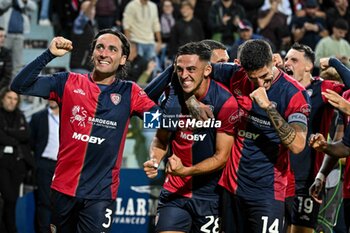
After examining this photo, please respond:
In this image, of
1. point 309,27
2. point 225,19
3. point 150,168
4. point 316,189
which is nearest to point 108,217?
point 150,168

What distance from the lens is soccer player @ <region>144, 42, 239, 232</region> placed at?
8016 mm

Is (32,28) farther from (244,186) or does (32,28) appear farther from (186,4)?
(244,186)

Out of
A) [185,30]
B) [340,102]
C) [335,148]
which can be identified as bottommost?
[335,148]

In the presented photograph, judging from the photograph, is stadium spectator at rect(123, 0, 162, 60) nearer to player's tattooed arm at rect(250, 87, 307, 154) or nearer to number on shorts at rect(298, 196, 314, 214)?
number on shorts at rect(298, 196, 314, 214)

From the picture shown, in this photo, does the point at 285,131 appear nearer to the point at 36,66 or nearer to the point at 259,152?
the point at 259,152

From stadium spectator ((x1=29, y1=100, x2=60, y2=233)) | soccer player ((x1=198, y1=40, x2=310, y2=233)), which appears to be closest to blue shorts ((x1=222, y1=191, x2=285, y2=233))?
soccer player ((x1=198, y1=40, x2=310, y2=233))

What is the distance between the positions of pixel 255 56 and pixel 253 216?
1472 millimetres

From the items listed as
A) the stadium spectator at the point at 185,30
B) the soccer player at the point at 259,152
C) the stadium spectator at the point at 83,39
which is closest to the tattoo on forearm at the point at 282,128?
the soccer player at the point at 259,152

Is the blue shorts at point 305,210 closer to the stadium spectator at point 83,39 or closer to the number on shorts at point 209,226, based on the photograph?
the number on shorts at point 209,226

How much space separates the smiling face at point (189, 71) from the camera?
7988 mm

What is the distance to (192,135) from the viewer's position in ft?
26.9

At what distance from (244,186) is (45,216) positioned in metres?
5.34

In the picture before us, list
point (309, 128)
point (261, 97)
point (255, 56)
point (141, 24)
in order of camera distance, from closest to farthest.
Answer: point (261, 97)
point (255, 56)
point (309, 128)
point (141, 24)

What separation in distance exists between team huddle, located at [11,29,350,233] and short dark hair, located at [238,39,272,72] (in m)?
0.01
